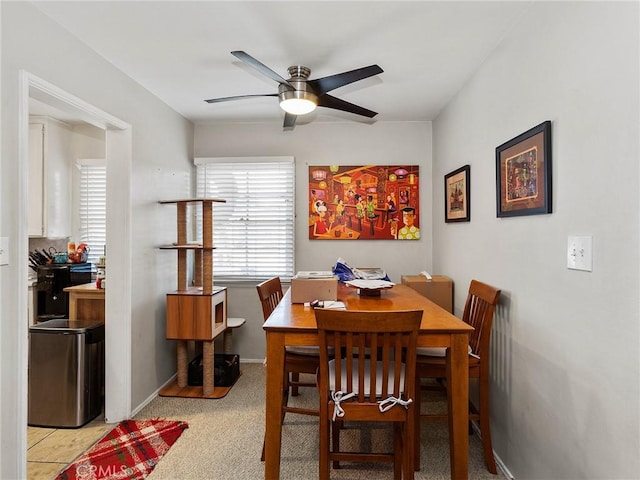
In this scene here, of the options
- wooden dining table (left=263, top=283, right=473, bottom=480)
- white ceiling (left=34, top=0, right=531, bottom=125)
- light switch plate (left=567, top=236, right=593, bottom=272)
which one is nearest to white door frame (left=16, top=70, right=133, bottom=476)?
white ceiling (left=34, top=0, right=531, bottom=125)

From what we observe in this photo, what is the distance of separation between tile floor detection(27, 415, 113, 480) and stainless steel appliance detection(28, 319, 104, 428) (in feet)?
0.21

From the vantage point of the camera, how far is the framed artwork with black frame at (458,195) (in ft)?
8.73

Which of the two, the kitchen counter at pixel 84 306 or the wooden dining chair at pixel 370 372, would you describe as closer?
the wooden dining chair at pixel 370 372

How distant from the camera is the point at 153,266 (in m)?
3.01

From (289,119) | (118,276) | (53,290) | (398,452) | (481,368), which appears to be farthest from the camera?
(53,290)

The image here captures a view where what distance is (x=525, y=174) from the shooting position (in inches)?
71.9

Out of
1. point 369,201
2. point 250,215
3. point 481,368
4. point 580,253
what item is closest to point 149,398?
point 250,215

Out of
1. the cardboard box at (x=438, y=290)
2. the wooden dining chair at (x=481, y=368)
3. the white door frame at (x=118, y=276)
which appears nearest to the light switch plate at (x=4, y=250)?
the white door frame at (x=118, y=276)

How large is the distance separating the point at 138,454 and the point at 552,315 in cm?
244

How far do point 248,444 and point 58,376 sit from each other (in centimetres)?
139

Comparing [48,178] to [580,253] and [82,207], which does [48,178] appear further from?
[580,253]

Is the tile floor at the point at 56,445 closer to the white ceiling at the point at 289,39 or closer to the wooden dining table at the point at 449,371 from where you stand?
the wooden dining table at the point at 449,371

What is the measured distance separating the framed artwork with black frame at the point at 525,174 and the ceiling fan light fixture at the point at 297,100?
3.90 feet

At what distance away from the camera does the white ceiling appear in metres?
1.83
